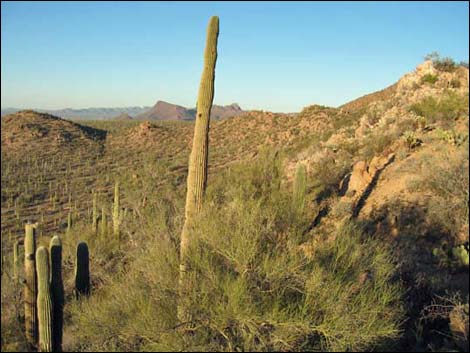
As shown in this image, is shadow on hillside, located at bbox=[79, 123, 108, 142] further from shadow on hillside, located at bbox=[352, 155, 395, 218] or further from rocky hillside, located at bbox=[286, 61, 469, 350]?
shadow on hillside, located at bbox=[352, 155, 395, 218]

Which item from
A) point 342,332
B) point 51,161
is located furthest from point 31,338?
point 51,161

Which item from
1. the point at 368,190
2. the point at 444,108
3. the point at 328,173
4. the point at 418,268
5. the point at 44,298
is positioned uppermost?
the point at 444,108

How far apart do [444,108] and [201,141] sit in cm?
1218

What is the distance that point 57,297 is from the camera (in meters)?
8.47

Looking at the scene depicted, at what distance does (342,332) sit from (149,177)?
754 inches

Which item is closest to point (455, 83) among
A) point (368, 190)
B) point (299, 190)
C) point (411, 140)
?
point (411, 140)

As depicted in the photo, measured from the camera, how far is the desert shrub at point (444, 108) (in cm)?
1466

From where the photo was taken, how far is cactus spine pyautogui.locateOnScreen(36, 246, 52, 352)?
8.02 m

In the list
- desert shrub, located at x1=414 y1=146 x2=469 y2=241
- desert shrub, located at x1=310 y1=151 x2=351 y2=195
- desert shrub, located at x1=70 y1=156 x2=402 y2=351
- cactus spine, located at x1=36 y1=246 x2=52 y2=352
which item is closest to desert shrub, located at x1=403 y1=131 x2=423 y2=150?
desert shrub, located at x1=310 y1=151 x2=351 y2=195

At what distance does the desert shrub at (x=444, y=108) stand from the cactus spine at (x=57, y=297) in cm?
1424

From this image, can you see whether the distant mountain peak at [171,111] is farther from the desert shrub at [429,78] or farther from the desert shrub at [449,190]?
the desert shrub at [449,190]

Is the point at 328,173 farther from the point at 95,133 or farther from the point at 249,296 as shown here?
the point at 95,133

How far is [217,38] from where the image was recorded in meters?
7.57

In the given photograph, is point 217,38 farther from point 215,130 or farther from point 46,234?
point 215,130
